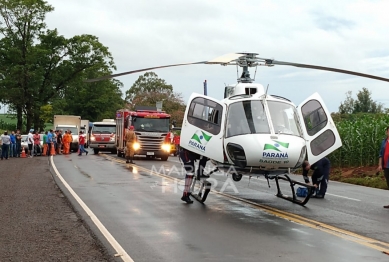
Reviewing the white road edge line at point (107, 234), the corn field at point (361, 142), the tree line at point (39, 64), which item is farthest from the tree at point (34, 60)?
the white road edge line at point (107, 234)

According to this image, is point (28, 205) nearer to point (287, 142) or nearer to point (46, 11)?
point (287, 142)

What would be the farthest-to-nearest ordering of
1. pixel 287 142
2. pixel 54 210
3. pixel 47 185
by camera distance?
1. pixel 47 185
2. pixel 54 210
3. pixel 287 142

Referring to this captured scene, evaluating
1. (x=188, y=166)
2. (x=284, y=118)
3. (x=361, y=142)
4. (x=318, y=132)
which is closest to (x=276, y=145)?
(x=284, y=118)

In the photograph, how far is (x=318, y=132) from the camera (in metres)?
11.6

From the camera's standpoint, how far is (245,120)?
11.3 metres

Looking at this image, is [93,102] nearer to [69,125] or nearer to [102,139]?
[69,125]

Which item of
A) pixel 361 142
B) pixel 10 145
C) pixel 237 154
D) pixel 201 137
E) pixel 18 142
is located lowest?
pixel 10 145

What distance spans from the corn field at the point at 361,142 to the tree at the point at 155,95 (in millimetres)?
40767

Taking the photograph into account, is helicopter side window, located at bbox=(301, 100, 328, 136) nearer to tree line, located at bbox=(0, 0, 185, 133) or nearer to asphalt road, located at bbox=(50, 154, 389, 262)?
asphalt road, located at bbox=(50, 154, 389, 262)

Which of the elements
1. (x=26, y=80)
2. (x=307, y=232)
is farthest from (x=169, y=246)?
(x=26, y=80)

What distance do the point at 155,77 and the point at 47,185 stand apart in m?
70.9

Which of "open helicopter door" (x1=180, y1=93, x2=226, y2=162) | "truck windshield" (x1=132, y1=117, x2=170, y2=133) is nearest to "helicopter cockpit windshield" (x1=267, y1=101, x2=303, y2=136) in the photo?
"open helicopter door" (x1=180, y1=93, x2=226, y2=162)

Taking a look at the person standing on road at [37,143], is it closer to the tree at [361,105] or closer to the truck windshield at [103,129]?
the truck windshield at [103,129]

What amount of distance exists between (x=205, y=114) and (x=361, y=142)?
49.3 ft
